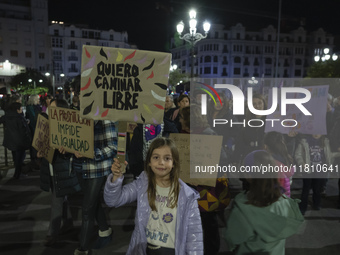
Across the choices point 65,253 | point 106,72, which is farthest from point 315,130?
point 65,253

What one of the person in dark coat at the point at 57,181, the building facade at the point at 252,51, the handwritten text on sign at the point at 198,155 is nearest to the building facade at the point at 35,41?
the building facade at the point at 252,51

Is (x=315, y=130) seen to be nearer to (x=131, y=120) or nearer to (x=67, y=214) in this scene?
(x=131, y=120)

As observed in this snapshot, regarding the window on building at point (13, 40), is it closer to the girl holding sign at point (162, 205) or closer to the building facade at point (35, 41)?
the building facade at point (35, 41)

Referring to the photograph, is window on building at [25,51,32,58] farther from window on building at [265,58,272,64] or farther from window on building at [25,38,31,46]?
window on building at [265,58,272,64]

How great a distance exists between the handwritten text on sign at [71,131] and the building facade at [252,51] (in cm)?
6507

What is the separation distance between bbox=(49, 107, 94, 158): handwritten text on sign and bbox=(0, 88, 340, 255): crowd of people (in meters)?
0.12

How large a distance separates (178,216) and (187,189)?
0.22m

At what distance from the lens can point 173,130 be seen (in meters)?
3.99

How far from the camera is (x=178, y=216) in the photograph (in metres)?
2.34

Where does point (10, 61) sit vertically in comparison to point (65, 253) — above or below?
above

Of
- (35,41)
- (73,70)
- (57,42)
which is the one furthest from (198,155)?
(57,42)

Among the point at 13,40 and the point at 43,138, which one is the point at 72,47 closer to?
the point at 13,40

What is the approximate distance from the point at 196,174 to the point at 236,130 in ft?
7.12

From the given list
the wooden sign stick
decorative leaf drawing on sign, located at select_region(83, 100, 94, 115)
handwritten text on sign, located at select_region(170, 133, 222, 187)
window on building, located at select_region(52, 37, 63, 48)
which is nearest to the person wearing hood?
handwritten text on sign, located at select_region(170, 133, 222, 187)
